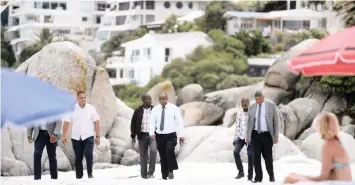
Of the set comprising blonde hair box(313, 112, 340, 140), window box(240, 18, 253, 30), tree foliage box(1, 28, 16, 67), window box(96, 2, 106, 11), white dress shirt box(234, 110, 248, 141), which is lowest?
tree foliage box(1, 28, 16, 67)

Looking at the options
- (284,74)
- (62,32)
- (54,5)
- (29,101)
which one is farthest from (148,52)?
(29,101)

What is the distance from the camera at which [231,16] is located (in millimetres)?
79938

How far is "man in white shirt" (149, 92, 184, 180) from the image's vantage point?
19.1 m

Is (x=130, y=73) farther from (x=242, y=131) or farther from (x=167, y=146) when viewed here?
(x=167, y=146)

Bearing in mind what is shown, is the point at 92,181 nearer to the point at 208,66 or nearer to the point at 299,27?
the point at 208,66

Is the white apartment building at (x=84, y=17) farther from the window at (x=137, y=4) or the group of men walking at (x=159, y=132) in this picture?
the group of men walking at (x=159, y=132)

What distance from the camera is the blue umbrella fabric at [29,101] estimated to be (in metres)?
12.0

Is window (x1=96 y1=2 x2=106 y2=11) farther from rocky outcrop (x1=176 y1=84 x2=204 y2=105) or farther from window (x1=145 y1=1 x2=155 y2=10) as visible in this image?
rocky outcrop (x1=176 y1=84 x2=204 y2=105)

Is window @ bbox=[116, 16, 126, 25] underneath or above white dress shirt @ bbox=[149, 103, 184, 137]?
underneath

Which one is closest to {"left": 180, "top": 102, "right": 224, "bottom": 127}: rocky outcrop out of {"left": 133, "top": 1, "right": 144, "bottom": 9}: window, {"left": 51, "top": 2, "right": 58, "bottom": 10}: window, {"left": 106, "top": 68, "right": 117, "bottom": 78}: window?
{"left": 106, "top": 68, "right": 117, "bottom": 78}: window

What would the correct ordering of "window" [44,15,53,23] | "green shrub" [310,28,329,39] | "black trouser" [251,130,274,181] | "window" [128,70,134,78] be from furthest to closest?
"window" [44,15,53,23], "window" [128,70,134,78], "green shrub" [310,28,329,39], "black trouser" [251,130,274,181]

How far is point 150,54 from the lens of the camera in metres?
75.3

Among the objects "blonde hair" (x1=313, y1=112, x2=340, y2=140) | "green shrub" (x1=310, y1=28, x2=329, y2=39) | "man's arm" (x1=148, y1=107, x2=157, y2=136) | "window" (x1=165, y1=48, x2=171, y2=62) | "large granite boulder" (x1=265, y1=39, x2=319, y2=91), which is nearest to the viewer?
"blonde hair" (x1=313, y1=112, x2=340, y2=140)

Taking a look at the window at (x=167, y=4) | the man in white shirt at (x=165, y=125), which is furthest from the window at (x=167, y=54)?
the man in white shirt at (x=165, y=125)
